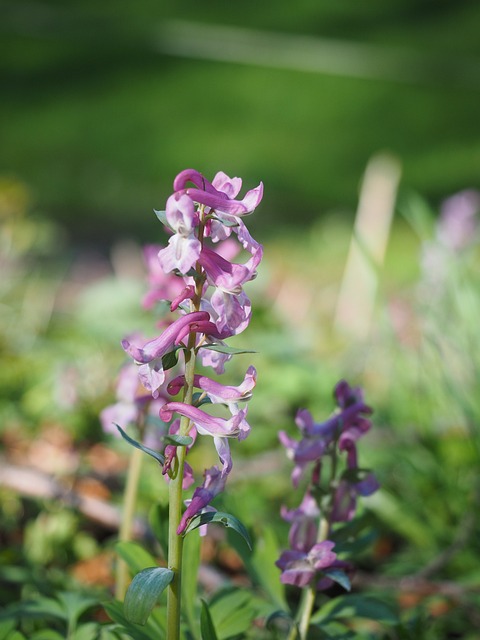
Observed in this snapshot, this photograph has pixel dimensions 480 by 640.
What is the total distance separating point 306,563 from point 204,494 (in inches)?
9.1

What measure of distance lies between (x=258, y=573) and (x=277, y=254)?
16.5 feet

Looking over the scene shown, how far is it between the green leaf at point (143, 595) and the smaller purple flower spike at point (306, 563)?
23 cm

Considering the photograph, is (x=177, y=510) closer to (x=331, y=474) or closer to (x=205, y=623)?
(x=205, y=623)

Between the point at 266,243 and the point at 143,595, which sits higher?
the point at 266,243

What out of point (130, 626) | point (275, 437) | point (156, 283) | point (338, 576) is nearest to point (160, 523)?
point (130, 626)

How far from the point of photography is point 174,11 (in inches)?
499

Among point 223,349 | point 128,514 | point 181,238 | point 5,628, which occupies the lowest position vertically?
point 5,628

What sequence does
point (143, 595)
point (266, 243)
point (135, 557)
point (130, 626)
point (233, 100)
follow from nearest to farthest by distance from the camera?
1. point (143, 595)
2. point (130, 626)
3. point (135, 557)
4. point (266, 243)
5. point (233, 100)

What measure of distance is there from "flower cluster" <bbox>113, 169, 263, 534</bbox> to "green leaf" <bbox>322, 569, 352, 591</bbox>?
23cm

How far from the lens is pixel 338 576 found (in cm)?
104

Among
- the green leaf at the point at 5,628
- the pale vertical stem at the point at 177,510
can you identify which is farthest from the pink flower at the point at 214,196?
the green leaf at the point at 5,628

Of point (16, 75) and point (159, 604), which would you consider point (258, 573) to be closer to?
point (159, 604)

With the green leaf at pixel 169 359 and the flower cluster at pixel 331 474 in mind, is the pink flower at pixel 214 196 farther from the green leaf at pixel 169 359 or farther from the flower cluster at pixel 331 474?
the flower cluster at pixel 331 474

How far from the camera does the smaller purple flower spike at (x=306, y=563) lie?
1.05m
